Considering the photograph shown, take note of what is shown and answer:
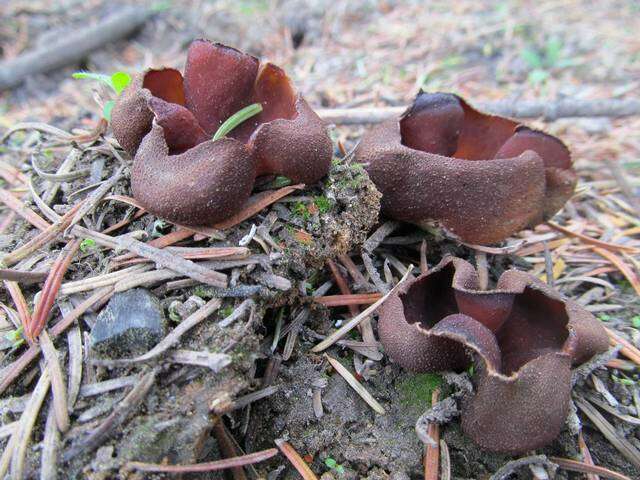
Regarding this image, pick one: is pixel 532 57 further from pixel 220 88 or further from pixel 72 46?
pixel 72 46

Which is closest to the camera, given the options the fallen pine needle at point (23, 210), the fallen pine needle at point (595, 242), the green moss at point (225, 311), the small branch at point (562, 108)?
the green moss at point (225, 311)

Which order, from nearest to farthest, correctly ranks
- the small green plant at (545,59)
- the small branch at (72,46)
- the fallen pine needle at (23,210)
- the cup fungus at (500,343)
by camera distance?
the cup fungus at (500,343) → the fallen pine needle at (23,210) → the small green plant at (545,59) → the small branch at (72,46)

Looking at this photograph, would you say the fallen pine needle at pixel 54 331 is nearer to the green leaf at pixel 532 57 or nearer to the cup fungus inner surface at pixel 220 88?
the cup fungus inner surface at pixel 220 88

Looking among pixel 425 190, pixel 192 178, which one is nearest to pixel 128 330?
pixel 192 178

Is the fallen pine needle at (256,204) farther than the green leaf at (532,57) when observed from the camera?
No

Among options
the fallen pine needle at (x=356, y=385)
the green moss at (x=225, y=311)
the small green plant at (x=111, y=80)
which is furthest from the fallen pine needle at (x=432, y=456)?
the small green plant at (x=111, y=80)
